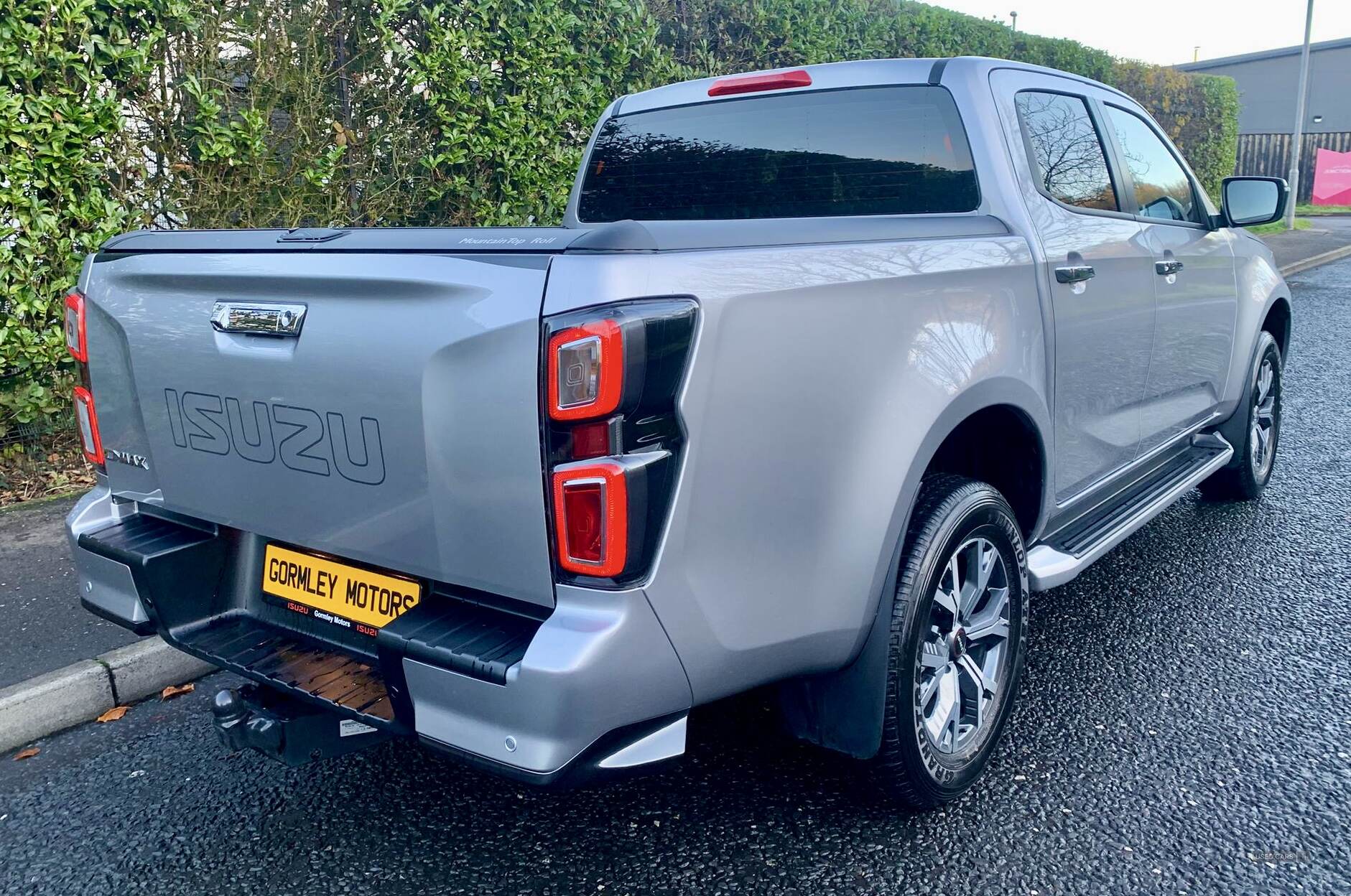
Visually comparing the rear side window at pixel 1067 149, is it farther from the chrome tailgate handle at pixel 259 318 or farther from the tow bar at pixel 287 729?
the tow bar at pixel 287 729

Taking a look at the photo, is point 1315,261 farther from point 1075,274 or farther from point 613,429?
point 613,429

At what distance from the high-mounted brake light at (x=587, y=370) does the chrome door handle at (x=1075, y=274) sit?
Answer: 1.70m

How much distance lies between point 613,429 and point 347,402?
2.01 ft

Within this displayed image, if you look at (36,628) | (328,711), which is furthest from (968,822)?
(36,628)

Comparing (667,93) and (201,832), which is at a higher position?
(667,93)

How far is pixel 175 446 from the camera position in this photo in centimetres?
261

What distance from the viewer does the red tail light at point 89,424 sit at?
9.28ft

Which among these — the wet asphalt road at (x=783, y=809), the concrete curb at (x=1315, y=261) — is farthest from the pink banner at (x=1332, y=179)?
the wet asphalt road at (x=783, y=809)

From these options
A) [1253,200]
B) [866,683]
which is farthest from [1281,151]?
[866,683]

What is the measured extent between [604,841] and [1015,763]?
1.15 meters

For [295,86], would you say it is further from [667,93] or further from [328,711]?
[328,711]

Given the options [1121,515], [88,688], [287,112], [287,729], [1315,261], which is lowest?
[1315,261]

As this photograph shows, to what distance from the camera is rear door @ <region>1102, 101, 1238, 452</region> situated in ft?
12.9

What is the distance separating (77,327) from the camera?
2.78 meters
